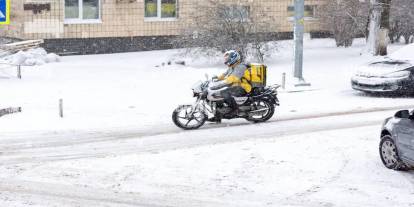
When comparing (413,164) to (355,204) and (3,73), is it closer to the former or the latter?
(355,204)

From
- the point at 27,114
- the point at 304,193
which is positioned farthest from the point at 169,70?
the point at 304,193

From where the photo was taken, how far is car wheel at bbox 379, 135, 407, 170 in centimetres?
1057

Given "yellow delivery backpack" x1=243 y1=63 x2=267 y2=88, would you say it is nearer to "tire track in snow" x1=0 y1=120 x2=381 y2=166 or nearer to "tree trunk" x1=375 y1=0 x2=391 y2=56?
"tire track in snow" x1=0 y1=120 x2=381 y2=166

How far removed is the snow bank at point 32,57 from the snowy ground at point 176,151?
3.13 m

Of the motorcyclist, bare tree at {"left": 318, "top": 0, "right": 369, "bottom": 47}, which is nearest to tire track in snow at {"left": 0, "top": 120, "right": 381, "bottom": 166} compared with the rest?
the motorcyclist

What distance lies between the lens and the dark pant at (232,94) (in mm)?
14688

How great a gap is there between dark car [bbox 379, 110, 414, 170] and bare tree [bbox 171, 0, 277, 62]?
1281 cm

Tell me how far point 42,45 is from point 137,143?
1553 centimetres

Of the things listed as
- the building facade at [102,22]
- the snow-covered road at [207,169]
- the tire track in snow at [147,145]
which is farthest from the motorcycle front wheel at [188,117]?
the building facade at [102,22]

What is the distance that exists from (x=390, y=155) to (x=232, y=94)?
4619mm

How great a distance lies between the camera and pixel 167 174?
34.2ft

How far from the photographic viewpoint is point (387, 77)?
18625 mm

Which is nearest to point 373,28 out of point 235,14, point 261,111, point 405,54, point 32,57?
point 235,14

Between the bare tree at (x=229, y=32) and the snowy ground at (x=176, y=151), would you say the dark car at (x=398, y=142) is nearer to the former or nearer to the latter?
the snowy ground at (x=176, y=151)
